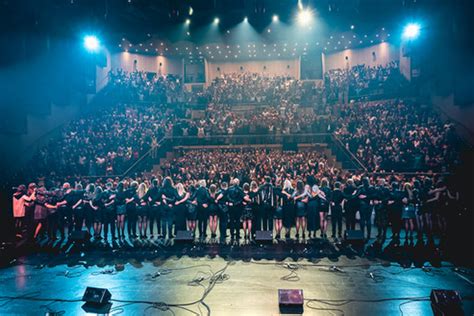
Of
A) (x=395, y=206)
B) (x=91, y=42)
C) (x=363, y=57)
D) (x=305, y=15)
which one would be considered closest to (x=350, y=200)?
(x=395, y=206)

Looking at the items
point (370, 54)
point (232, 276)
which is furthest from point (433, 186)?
point (370, 54)

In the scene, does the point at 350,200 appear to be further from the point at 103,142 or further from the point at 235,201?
the point at 103,142

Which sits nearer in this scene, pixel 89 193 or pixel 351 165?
pixel 89 193

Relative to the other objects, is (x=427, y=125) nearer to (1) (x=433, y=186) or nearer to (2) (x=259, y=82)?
(1) (x=433, y=186)

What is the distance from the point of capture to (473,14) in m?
12.2

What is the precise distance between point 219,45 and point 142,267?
2755 cm

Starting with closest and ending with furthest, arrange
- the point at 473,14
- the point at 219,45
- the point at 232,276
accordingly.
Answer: the point at 232,276 < the point at 473,14 < the point at 219,45

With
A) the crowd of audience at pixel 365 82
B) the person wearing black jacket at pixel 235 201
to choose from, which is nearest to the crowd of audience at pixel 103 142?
the person wearing black jacket at pixel 235 201

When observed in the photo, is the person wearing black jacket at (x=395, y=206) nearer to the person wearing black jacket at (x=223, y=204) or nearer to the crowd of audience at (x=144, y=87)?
the person wearing black jacket at (x=223, y=204)

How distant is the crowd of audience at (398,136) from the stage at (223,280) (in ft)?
25.7

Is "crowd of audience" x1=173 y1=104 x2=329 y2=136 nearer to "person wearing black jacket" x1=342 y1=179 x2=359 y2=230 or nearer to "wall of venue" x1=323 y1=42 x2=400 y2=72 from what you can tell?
"wall of venue" x1=323 y1=42 x2=400 y2=72

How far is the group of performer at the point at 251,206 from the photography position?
28.9 ft

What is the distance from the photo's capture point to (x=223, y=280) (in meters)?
6.41

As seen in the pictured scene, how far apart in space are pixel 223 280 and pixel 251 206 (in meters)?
2.89
